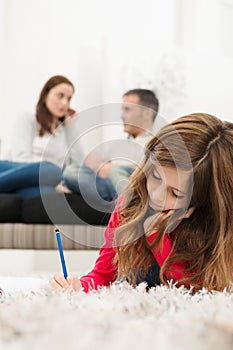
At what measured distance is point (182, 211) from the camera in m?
0.92

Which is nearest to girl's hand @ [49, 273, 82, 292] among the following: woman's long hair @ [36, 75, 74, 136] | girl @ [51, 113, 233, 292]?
girl @ [51, 113, 233, 292]

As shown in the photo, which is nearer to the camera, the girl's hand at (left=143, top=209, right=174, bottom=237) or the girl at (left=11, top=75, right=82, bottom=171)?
the girl's hand at (left=143, top=209, right=174, bottom=237)

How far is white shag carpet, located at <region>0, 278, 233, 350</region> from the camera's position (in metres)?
0.37

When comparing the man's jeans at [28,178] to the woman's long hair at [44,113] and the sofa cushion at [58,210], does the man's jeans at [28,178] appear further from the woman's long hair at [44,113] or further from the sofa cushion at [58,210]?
the woman's long hair at [44,113]

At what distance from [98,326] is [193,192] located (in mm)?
526

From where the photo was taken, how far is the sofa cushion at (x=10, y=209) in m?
1.88

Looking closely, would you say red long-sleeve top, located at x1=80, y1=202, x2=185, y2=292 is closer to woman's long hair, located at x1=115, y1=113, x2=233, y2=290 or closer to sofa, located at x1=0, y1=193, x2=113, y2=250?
woman's long hair, located at x1=115, y1=113, x2=233, y2=290

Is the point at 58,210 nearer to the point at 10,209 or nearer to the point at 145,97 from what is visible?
the point at 10,209

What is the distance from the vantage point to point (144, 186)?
948mm

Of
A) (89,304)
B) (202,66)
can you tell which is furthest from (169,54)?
(89,304)

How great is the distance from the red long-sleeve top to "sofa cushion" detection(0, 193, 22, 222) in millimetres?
875

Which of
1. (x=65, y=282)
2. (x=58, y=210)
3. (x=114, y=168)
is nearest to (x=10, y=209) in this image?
(x=58, y=210)

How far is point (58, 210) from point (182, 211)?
2.92 ft

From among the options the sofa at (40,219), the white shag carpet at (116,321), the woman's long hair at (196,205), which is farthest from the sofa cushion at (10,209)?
the white shag carpet at (116,321)
